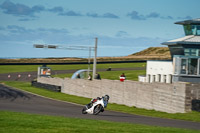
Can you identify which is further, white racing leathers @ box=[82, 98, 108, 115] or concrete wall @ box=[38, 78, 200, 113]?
concrete wall @ box=[38, 78, 200, 113]

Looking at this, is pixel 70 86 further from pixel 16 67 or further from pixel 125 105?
pixel 16 67

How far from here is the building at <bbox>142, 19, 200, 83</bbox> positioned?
4091 cm

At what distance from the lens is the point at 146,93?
28016 mm

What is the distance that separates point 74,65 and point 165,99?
253 feet

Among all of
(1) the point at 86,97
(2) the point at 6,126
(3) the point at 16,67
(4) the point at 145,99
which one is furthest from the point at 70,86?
(3) the point at 16,67

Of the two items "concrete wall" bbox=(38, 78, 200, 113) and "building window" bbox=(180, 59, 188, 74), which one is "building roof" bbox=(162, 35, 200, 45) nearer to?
"building window" bbox=(180, 59, 188, 74)

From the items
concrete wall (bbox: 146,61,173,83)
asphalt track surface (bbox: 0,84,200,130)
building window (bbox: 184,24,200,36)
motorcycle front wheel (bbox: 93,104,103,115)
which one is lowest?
asphalt track surface (bbox: 0,84,200,130)

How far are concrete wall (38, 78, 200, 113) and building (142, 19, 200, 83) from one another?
9.18 metres

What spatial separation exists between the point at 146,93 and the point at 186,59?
14.9 metres

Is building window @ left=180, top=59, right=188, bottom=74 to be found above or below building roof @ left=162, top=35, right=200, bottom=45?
below

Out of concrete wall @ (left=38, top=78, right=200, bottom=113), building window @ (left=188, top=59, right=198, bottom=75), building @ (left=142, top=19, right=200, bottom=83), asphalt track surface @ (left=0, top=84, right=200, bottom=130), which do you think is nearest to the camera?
asphalt track surface @ (left=0, top=84, right=200, bottom=130)

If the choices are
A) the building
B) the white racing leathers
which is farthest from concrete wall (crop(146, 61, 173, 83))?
the white racing leathers

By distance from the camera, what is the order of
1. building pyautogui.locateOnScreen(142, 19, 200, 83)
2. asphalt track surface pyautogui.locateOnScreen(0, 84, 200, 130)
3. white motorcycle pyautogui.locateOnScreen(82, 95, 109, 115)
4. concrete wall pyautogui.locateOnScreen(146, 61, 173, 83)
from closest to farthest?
1. asphalt track surface pyautogui.locateOnScreen(0, 84, 200, 130)
2. white motorcycle pyautogui.locateOnScreen(82, 95, 109, 115)
3. building pyautogui.locateOnScreen(142, 19, 200, 83)
4. concrete wall pyautogui.locateOnScreen(146, 61, 173, 83)

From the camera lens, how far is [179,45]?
43.8 m
